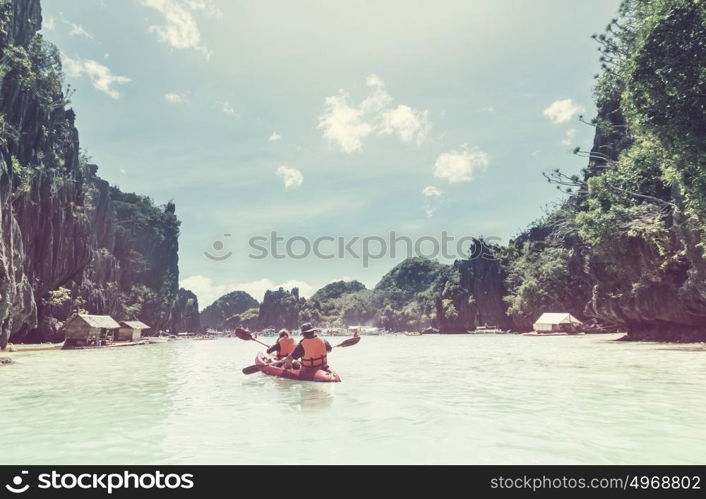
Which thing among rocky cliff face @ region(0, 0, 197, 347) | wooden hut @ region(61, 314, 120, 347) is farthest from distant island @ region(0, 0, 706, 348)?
wooden hut @ region(61, 314, 120, 347)

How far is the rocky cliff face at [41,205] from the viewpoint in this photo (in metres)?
31.5

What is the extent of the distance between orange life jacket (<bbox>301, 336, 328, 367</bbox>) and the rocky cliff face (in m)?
21.7

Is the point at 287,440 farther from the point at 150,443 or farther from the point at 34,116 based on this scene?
the point at 34,116

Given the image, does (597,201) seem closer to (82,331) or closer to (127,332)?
(82,331)

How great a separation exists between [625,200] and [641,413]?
27.8 metres

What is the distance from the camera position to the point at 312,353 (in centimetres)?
1315

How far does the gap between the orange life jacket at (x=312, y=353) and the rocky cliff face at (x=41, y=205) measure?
71.3 feet

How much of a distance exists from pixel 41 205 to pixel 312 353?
40912 millimetres

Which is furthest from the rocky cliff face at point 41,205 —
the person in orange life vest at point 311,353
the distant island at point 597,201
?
the person in orange life vest at point 311,353

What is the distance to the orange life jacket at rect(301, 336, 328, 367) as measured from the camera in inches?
518
